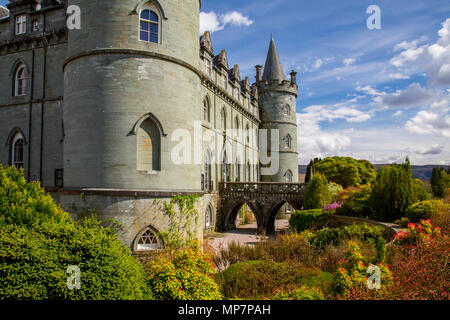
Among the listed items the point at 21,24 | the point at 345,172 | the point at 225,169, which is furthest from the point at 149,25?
the point at 345,172

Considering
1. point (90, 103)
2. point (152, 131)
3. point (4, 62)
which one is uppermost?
point (4, 62)

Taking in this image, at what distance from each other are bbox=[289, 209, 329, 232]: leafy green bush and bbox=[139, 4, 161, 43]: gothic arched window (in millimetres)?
11790

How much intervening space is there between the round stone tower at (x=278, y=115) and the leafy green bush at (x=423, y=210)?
25026 mm

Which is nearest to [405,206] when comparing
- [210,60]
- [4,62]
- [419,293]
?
[419,293]

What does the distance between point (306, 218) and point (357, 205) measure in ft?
11.2

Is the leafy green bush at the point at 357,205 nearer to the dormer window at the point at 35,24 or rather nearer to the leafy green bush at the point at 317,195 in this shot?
the leafy green bush at the point at 317,195

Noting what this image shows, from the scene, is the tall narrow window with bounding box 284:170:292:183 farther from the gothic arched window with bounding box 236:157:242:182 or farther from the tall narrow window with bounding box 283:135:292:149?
the gothic arched window with bounding box 236:157:242:182

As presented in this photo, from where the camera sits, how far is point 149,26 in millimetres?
12461

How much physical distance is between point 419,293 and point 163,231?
8492mm

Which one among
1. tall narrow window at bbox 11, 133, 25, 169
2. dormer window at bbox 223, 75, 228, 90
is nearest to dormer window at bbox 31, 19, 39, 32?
tall narrow window at bbox 11, 133, 25, 169
